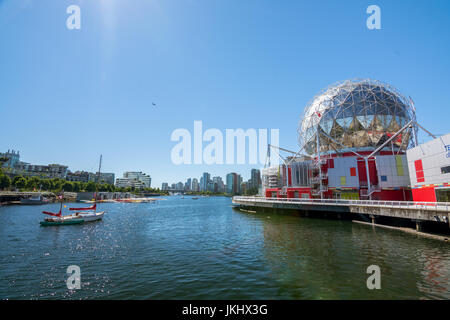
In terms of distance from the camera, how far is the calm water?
32.9 ft

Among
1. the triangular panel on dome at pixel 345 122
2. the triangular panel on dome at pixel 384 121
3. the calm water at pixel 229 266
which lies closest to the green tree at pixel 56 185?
the calm water at pixel 229 266

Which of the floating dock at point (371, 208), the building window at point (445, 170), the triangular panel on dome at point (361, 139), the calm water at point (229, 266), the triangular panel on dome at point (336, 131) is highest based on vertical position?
the triangular panel on dome at point (336, 131)

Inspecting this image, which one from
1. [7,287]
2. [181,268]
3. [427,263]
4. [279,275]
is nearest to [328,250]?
[427,263]

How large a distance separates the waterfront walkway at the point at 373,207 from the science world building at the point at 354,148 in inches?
176

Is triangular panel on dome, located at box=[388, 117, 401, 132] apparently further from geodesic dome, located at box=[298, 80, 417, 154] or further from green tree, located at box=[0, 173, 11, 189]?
green tree, located at box=[0, 173, 11, 189]

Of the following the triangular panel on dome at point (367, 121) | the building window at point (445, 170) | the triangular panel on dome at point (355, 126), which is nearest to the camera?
the building window at point (445, 170)

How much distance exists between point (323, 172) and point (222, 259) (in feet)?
115

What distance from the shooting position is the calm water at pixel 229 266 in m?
10.0

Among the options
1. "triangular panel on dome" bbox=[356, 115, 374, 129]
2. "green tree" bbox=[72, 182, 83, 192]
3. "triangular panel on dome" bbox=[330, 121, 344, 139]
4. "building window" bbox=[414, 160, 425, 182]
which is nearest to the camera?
"building window" bbox=[414, 160, 425, 182]

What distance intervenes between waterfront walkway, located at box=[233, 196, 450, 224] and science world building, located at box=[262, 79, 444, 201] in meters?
4.47

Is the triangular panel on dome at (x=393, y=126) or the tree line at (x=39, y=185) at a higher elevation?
the triangular panel on dome at (x=393, y=126)

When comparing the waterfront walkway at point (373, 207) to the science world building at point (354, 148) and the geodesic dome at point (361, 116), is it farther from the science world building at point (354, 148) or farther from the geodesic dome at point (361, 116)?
the geodesic dome at point (361, 116)

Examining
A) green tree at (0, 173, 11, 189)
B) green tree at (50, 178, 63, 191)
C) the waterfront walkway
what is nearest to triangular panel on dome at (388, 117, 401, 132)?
the waterfront walkway

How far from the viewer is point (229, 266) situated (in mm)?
13641
